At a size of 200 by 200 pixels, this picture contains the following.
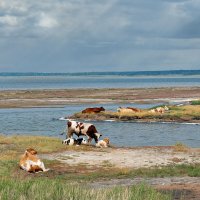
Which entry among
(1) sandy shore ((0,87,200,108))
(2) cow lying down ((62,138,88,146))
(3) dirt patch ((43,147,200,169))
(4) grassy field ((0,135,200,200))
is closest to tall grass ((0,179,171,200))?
(4) grassy field ((0,135,200,200))

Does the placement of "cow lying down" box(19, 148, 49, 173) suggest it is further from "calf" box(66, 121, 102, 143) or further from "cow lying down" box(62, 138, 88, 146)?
"calf" box(66, 121, 102, 143)

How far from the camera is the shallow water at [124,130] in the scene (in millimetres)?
33569

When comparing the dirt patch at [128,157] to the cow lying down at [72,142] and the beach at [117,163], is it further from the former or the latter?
the cow lying down at [72,142]

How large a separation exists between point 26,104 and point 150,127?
3153cm

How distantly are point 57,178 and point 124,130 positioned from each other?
72.5ft

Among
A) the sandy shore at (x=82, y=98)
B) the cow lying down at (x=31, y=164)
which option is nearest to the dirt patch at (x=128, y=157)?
the cow lying down at (x=31, y=164)

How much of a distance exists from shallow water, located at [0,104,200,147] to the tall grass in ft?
63.3

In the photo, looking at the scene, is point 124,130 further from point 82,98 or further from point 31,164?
point 82,98

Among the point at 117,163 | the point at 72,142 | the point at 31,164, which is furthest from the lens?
the point at 72,142

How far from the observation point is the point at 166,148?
2686 centimetres

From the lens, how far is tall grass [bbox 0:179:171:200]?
1085 centimetres

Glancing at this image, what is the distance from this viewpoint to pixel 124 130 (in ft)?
131

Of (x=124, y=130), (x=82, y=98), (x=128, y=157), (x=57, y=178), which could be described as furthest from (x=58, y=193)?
(x=82, y=98)

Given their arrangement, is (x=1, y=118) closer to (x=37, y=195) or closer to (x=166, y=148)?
(x=166, y=148)
